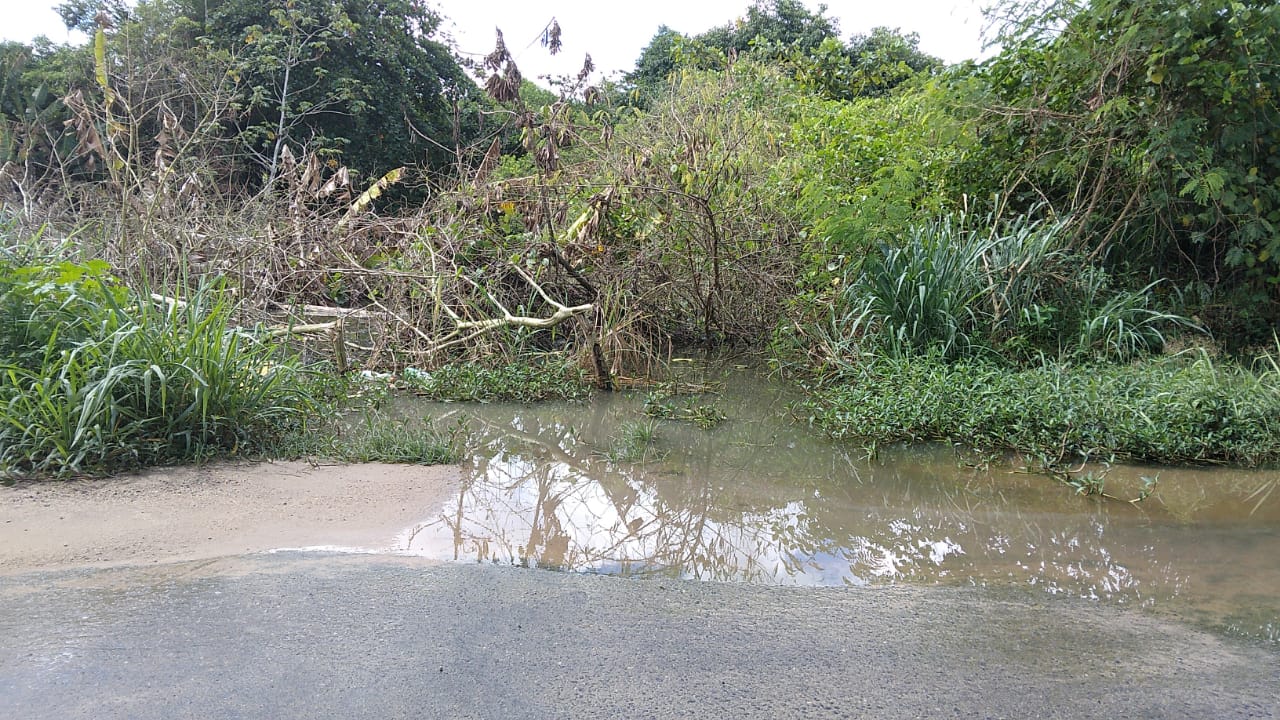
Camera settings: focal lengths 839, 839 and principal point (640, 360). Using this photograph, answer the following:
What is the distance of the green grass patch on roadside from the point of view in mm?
5555

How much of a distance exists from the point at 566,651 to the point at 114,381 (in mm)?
3469

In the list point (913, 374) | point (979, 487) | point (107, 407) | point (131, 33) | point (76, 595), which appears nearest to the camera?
point (76, 595)

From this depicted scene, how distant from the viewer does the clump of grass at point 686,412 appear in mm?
6902

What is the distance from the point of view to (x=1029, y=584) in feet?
12.4

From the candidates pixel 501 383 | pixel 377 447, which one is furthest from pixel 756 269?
pixel 377 447

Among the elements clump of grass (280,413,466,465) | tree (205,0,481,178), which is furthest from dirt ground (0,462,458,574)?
tree (205,0,481,178)

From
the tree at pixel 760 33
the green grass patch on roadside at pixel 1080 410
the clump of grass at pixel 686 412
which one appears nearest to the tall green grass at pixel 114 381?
the clump of grass at pixel 686 412

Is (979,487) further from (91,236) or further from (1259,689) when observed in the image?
(91,236)

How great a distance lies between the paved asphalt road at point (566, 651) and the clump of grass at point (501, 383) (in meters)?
4.04

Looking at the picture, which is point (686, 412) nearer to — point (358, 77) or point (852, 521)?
point (852, 521)

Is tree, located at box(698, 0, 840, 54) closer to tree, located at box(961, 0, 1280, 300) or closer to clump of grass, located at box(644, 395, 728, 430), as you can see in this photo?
tree, located at box(961, 0, 1280, 300)

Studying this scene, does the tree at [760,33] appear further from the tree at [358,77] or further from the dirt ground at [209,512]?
the dirt ground at [209,512]

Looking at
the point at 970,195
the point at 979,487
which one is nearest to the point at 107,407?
the point at 979,487

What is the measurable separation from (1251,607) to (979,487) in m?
1.87
